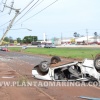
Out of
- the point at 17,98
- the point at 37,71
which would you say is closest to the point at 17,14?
the point at 37,71

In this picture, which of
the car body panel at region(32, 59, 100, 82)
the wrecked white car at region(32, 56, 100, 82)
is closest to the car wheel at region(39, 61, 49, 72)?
the wrecked white car at region(32, 56, 100, 82)

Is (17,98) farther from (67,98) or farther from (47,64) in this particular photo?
(47,64)

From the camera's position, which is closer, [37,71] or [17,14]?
[37,71]

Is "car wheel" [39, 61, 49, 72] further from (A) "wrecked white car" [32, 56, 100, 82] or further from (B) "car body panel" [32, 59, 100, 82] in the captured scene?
(B) "car body panel" [32, 59, 100, 82]

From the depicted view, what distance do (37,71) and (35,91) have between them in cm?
Answer: 401

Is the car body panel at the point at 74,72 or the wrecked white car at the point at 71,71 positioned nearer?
the wrecked white car at the point at 71,71

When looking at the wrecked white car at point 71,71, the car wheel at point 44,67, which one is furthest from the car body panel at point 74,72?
the car wheel at point 44,67

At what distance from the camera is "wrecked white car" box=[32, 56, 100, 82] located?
13.7 m

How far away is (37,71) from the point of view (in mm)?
16391

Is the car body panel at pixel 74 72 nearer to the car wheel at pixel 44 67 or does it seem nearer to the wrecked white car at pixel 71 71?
the wrecked white car at pixel 71 71

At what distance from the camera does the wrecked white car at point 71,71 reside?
13703 millimetres

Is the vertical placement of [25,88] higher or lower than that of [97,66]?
lower

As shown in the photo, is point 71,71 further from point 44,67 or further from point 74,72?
point 44,67

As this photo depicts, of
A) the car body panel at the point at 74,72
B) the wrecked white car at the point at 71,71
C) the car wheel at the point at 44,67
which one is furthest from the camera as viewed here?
the car wheel at the point at 44,67
